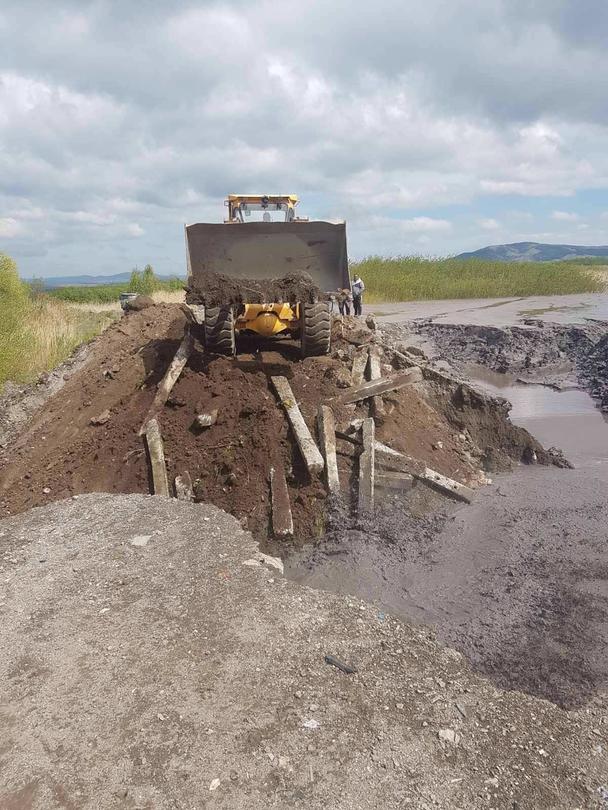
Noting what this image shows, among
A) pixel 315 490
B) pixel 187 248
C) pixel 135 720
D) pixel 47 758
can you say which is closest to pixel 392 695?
pixel 135 720

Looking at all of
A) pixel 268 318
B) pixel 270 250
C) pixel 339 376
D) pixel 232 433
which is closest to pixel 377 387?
pixel 339 376

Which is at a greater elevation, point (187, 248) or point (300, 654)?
point (187, 248)

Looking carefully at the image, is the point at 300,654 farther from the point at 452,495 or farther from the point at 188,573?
the point at 452,495

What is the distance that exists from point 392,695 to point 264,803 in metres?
0.99

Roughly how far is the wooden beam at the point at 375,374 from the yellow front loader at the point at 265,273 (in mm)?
696

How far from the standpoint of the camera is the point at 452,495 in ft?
21.7

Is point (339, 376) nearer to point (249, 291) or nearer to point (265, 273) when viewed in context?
point (249, 291)

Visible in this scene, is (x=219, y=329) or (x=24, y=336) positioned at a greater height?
(x=219, y=329)

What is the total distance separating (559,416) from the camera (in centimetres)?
1110

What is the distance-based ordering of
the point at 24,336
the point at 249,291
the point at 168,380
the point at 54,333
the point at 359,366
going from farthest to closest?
the point at 54,333
the point at 24,336
the point at 359,366
the point at 249,291
the point at 168,380

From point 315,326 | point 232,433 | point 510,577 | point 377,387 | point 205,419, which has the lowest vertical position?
point 510,577

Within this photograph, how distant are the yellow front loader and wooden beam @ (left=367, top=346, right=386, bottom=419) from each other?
2.28ft

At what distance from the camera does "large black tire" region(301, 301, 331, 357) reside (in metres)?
7.63

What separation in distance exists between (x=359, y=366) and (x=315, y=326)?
0.96 meters
